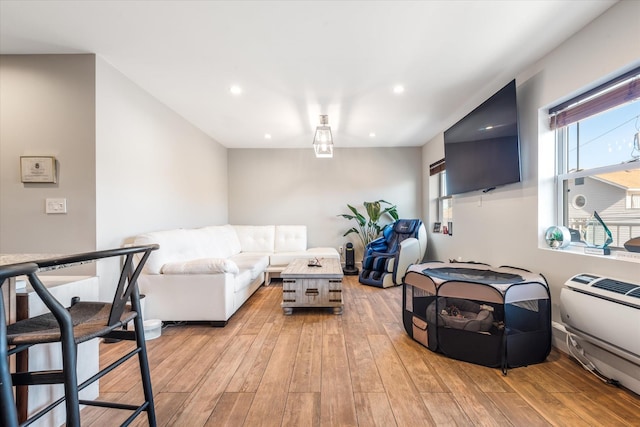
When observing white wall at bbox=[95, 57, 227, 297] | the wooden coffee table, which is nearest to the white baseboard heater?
the wooden coffee table

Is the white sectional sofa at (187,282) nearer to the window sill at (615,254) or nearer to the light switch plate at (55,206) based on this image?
the light switch plate at (55,206)

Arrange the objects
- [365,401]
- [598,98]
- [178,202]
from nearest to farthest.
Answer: [365,401] < [598,98] < [178,202]

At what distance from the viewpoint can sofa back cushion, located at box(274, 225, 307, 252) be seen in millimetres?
4914

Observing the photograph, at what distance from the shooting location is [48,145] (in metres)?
2.27

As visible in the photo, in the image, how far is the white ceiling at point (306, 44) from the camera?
69.4 inches

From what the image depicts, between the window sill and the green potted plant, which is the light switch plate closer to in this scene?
the green potted plant

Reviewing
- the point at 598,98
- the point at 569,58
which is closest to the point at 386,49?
the point at 569,58

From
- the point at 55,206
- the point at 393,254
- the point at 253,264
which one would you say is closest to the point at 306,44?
the point at 55,206

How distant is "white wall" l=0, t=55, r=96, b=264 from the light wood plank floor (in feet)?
3.51

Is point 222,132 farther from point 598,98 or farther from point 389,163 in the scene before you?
point 598,98

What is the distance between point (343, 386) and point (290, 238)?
133 inches

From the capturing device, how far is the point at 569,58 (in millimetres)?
2055

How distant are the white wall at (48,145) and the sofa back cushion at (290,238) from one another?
292 centimetres

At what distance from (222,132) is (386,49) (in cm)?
302
